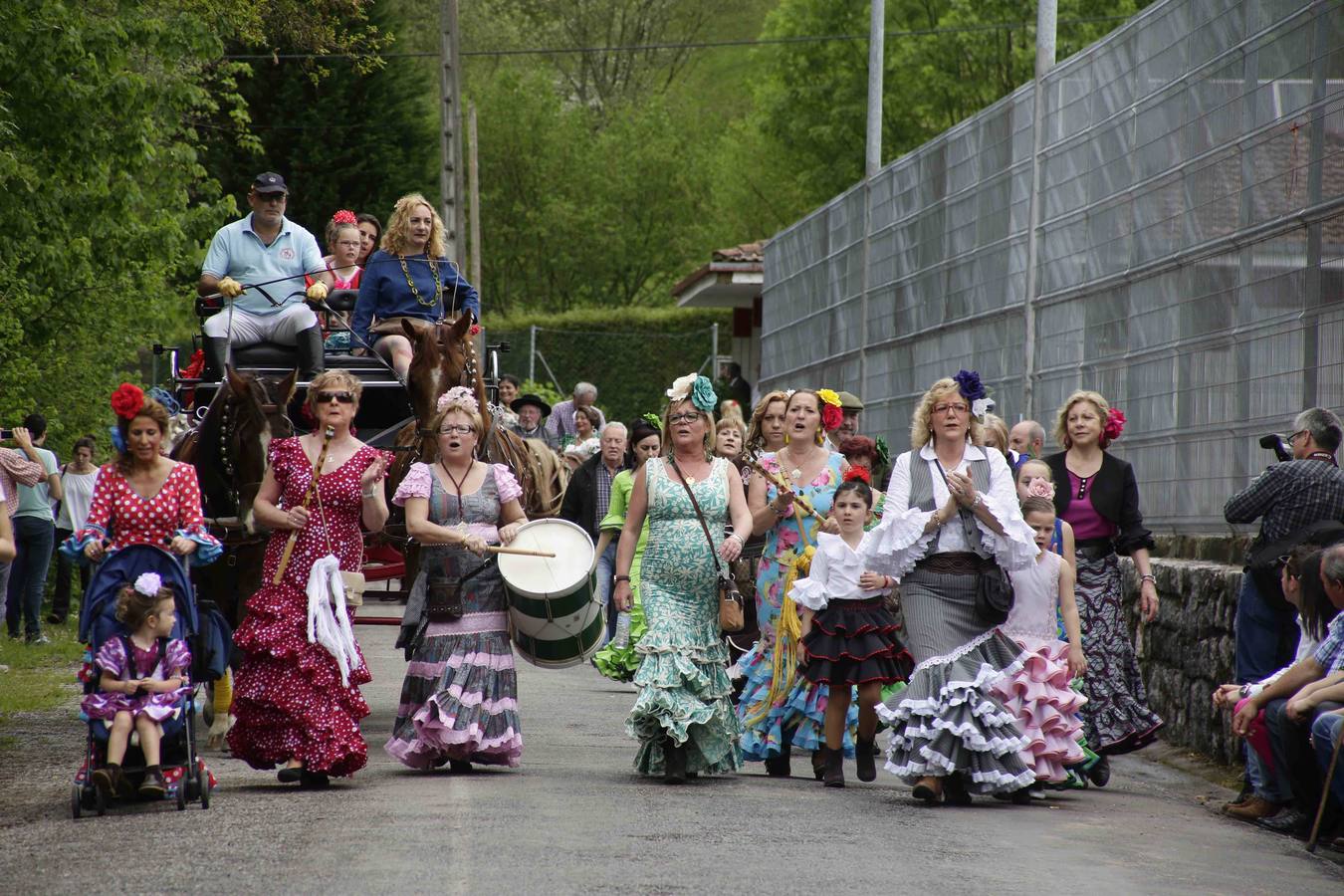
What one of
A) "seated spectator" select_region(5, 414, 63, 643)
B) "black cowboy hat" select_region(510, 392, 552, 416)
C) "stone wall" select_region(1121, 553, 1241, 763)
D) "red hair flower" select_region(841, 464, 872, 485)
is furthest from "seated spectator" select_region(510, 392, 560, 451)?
"red hair flower" select_region(841, 464, 872, 485)

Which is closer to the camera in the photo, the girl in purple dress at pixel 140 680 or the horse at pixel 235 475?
the girl in purple dress at pixel 140 680

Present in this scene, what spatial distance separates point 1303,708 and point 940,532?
1938 mm

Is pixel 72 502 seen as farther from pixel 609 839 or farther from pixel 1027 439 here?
pixel 609 839

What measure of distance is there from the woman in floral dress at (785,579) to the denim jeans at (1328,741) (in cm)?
286

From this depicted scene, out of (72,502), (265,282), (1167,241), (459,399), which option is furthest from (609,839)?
(72,502)

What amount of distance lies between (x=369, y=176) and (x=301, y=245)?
30646 millimetres

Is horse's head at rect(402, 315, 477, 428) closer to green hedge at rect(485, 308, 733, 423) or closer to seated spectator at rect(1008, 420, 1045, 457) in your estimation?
seated spectator at rect(1008, 420, 1045, 457)

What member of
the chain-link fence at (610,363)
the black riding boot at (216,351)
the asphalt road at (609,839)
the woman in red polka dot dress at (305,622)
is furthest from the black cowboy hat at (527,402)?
the chain-link fence at (610,363)

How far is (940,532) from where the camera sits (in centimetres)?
1023

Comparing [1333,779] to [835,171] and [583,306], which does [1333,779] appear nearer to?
[835,171]

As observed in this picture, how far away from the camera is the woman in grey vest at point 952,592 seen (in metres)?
9.95

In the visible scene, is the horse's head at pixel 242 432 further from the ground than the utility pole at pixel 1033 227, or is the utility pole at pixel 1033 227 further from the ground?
the utility pole at pixel 1033 227

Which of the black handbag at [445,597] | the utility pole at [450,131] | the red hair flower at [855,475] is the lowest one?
the black handbag at [445,597]

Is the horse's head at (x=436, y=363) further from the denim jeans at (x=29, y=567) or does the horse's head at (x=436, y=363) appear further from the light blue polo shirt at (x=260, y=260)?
the denim jeans at (x=29, y=567)
